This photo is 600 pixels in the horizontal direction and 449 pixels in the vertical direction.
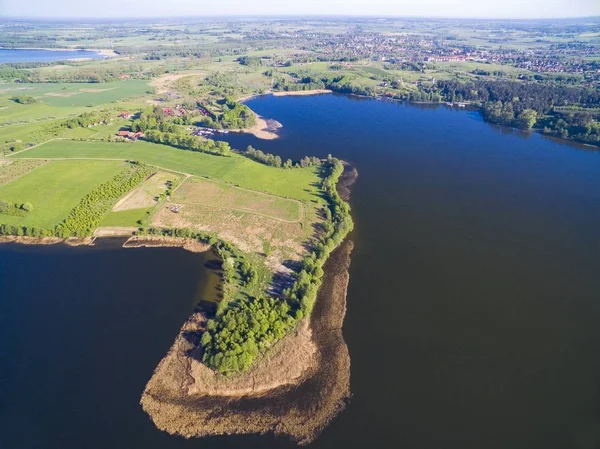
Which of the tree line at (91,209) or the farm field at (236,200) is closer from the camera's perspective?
the tree line at (91,209)

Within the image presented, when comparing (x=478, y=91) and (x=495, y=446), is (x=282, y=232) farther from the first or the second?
(x=478, y=91)

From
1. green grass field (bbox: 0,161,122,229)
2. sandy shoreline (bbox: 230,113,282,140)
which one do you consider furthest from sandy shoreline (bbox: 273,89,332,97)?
green grass field (bbox: 0,161,122,229)

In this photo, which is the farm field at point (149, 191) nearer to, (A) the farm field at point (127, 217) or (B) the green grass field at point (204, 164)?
(A) the farm field at point (127, 217)

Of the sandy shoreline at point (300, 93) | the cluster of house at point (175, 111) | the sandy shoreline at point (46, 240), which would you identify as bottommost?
the sandy shoreline at point (46, 240)

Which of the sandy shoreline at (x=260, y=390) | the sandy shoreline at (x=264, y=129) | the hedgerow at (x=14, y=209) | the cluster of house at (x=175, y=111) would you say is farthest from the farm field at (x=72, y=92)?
the sandy shoreline at (x=260, y=390)

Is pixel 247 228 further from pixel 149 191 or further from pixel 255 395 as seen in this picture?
pixel 255 395

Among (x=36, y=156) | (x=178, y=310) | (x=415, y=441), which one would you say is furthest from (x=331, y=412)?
(x=36, y=156)
